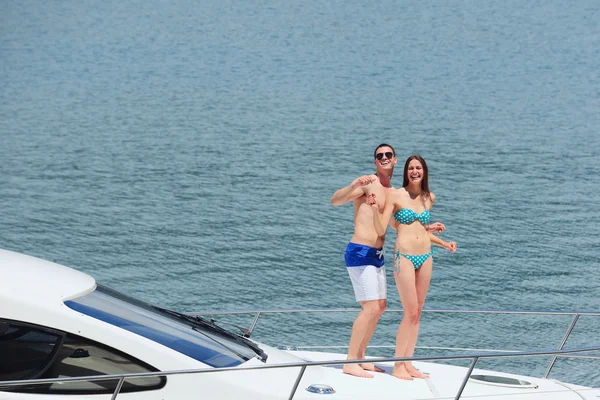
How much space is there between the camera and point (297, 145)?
2483 cm

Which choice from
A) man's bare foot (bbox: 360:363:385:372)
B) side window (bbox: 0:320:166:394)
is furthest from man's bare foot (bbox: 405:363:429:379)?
side window (bbox: 0:320:166:394)

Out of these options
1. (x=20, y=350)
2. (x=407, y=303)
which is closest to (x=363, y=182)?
(x=407, y=303)

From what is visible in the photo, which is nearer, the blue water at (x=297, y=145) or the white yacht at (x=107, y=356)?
the white yacht at (x=107, y=356)

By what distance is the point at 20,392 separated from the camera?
423 cm

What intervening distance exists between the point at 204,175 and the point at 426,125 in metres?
8.28

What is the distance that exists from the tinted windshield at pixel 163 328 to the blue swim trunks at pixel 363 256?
1.00m

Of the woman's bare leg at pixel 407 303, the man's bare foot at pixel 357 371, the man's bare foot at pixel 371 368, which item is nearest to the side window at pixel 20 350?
the man's bare foot at pixel 357 371

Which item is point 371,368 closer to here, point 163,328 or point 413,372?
point 413,372

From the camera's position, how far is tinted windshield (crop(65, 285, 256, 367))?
4555mm

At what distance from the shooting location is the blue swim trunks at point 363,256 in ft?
19.1

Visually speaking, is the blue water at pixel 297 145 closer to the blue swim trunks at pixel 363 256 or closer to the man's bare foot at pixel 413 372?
the blue swim trunks at pixel 363 256

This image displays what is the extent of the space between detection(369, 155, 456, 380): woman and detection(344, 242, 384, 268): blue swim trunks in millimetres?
127

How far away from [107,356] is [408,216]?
2.31 metres

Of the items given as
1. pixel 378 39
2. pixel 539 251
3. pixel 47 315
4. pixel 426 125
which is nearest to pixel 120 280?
pixel 539 251
